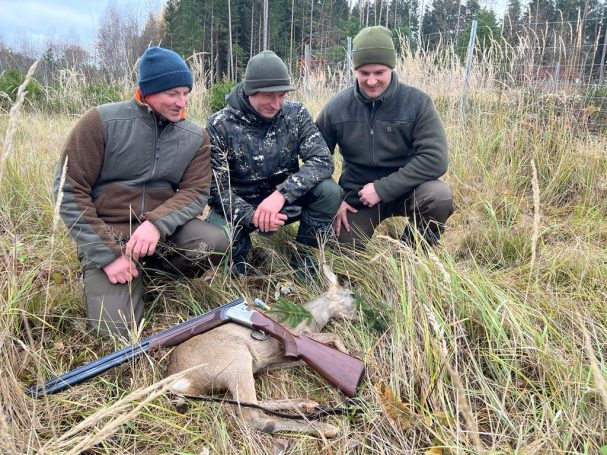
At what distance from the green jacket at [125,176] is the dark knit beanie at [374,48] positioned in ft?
4.04

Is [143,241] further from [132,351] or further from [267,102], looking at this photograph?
[267,102]

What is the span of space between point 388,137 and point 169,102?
5.33 ft

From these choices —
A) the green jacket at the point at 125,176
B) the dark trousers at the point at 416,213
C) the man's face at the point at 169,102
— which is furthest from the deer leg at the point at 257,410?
the man's face at the point at 169,102

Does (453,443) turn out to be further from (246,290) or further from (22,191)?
(22,191)

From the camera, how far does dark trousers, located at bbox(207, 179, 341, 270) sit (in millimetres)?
3268

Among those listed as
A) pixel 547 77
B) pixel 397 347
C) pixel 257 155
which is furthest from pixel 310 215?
pixel 547 77

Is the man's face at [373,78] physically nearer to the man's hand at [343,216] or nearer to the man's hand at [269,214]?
the man's hand at [343,216]

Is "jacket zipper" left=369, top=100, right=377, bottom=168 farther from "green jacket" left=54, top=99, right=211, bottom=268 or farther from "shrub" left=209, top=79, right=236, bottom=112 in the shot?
"shrub" left=209, top=79, right=236, bottom=112

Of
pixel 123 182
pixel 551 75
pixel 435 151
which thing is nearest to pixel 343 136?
pixel 435 151

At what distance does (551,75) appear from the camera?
513cm

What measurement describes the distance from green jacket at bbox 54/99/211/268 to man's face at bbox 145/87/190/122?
66 millimetres

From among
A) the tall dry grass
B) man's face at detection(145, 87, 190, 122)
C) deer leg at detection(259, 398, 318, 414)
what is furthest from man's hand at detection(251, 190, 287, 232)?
deer leg at detection(259, 398, 318, 414)

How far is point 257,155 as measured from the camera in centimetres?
323

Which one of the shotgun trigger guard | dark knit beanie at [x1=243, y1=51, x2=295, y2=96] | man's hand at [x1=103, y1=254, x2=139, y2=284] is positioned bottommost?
the shotgun trigger guard
